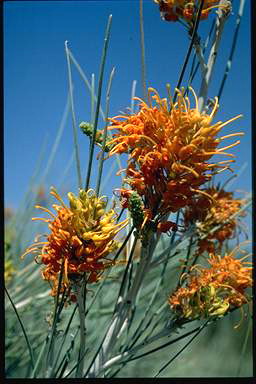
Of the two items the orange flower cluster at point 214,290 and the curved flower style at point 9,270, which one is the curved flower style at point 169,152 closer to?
the orange flower cluster at point 214,290

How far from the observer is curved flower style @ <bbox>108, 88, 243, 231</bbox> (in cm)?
39

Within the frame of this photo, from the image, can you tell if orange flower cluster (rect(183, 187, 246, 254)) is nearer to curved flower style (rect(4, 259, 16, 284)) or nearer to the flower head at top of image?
the flower head at top of image

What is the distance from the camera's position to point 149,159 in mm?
388

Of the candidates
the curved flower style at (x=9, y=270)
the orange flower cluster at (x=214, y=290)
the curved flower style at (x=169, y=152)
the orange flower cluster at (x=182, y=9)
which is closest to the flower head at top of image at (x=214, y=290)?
the orange flower cluster at (x=214, y=290)

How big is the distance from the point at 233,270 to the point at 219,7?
0.28 meters

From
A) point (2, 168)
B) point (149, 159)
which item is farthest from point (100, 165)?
point (2, 168)

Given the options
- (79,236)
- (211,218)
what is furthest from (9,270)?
(79,236)

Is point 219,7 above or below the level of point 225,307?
above

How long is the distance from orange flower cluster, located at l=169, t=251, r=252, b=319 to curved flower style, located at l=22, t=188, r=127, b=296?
0.45 feet

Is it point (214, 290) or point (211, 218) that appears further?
point (211, 218)

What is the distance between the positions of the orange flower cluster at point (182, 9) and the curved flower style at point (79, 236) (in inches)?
8.0

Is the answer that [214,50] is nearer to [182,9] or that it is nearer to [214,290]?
[182,9]

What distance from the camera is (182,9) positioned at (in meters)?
0.47
